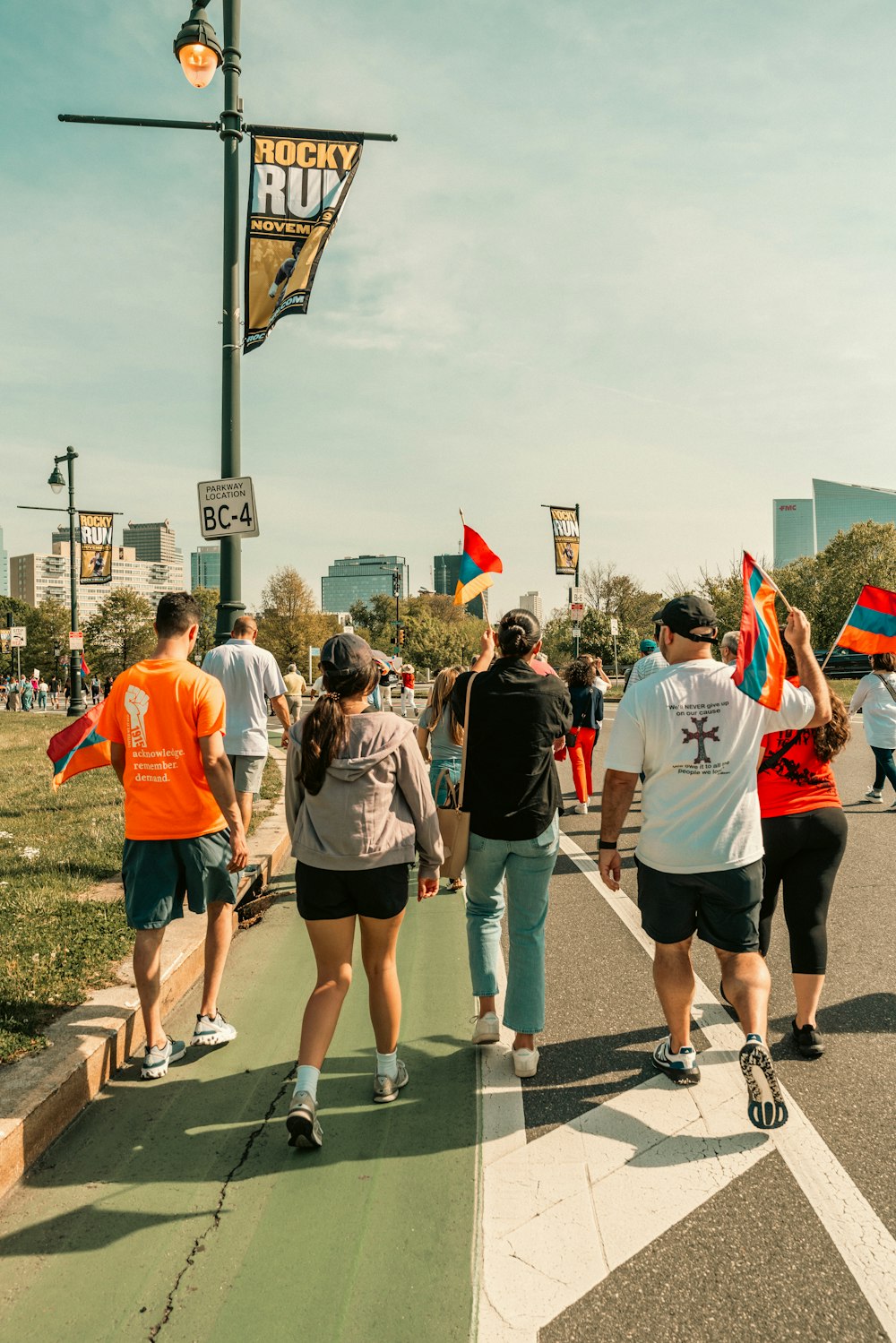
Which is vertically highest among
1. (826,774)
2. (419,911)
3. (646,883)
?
(826,774)

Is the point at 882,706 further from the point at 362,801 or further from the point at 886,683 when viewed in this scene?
the point at 362,801

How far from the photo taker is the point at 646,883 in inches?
146

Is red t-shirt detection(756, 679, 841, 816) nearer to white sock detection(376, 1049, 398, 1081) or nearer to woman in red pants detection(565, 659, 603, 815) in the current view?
white sock detection(376, 1049, 398, 1081)

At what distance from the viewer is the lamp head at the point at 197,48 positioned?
7414 millimetres

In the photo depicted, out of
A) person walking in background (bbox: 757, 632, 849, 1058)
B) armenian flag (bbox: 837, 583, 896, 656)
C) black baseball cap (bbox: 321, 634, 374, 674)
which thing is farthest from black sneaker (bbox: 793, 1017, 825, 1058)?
armenian flag (bbox: 837, 583, 896, 656)

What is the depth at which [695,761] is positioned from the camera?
3576 millimetres

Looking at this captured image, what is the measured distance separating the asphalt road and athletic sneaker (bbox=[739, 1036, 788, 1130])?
18cm

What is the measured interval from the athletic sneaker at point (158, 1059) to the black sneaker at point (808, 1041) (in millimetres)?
2784

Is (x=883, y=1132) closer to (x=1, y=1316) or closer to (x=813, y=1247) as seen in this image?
(x=813, y=1247)

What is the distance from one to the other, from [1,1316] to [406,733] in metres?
2.20

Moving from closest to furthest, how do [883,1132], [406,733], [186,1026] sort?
[883,1132], [406,733], [186,1026]

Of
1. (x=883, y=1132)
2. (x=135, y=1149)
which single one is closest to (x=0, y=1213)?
(x=135, y=1149)

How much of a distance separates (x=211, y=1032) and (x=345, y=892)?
129 centimetres

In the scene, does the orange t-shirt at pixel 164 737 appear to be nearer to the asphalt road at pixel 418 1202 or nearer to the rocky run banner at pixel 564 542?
the asphalt road at pixel 418 1202
